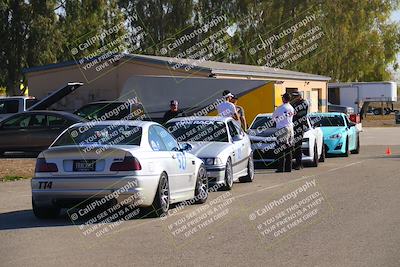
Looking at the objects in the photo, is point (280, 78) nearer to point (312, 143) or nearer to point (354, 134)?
point (354, 134)

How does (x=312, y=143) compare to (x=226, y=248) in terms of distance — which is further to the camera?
(x=312, y=143)

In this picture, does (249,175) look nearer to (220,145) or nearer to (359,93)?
(220,145)

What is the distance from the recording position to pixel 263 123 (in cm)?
2192

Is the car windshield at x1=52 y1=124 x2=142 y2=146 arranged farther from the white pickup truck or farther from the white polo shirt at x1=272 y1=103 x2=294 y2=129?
the white pickup truck

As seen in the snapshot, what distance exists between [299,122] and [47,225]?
34.6ft

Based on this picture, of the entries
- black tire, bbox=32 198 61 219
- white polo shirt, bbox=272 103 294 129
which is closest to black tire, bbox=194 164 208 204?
black tire, bbox=32 198 61 219

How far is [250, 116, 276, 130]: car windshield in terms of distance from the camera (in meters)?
21.7

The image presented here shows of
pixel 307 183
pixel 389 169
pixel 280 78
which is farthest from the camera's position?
pixel 280 78

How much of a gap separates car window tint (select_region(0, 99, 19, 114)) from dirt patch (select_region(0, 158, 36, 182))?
6.95 m

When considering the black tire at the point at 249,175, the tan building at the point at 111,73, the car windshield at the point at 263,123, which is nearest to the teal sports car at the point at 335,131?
the car windshield at the point at 263,123

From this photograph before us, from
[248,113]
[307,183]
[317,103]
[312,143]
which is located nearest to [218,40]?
[317,103]

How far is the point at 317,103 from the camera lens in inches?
1661

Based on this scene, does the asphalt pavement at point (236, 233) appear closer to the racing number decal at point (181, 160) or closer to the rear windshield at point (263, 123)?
the racing number decal at point (181, 160)

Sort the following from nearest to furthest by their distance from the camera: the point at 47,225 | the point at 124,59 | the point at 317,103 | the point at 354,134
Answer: the point at 47,225 → the point at 354,134 → the point at 124,59 → the point at 317,103
